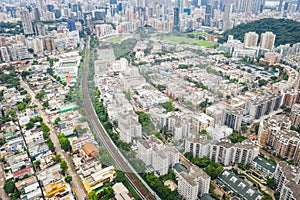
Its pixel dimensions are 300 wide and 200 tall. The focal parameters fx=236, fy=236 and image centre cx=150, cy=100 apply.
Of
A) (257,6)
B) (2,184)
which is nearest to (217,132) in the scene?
(2,184)

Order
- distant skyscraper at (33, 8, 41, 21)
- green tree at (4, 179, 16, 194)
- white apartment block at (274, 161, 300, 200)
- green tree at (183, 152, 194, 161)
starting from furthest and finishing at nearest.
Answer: distant skyscraper at (33, 8, 41, 21) < green tree at (183, 152, 194, 161) < green tree at (4, 179, 16, 194) < white apartment block at (274, 161, 300, 200)

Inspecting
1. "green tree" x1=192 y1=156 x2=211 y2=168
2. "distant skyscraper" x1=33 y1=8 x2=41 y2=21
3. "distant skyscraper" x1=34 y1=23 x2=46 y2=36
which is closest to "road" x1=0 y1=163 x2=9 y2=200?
"green tree" x1=192 y1=156 x2=211 y2=168

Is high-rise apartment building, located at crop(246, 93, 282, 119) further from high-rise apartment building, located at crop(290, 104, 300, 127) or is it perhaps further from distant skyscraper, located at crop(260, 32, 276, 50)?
distant skyscraper, located at crop(260, 32, 276, 50)

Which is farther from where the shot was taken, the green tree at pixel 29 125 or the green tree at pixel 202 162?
the green tree at pixel 29 125

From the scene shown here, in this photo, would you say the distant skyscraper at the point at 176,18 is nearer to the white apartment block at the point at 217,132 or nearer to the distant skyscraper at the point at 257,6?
the distant skyscraper at the point at 257,6

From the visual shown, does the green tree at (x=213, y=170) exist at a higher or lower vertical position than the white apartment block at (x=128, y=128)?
lower

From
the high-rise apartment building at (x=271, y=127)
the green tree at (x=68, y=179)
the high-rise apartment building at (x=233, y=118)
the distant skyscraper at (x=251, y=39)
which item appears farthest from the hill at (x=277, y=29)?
the green tree at (x=68, y=179)
